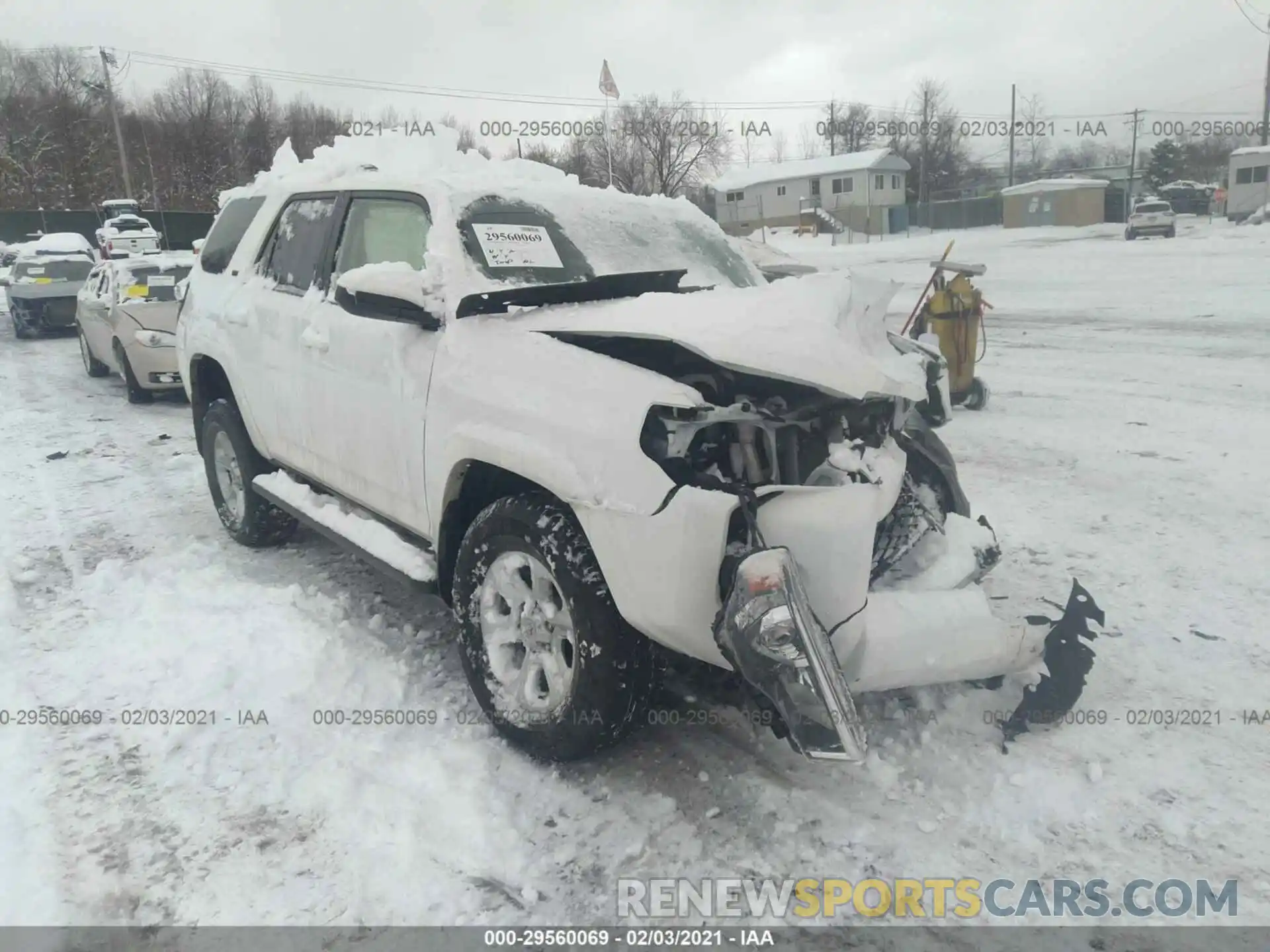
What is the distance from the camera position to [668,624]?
8.29ft

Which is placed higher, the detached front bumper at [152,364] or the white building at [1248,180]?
the white building at [1248,180]

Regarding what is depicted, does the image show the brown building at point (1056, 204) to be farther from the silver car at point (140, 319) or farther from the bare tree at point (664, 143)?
the silver car at point (140, 319)

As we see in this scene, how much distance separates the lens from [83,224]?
40.8 meters

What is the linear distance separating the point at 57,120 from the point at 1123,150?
93467 millimetres

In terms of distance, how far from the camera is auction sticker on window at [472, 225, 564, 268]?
3502 millimetres

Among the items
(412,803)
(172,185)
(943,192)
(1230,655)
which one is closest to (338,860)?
(412,803)

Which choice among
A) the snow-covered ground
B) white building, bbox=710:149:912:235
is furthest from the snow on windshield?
white building, bbox=710:149:912:235

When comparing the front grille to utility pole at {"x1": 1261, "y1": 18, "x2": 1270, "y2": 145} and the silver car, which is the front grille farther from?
utility pole at {"x1": 1261, "y1": 18, "x2": 1270, "y2": 145}

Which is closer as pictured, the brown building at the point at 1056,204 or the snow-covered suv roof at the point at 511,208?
the snow-covered suv roof at the point at 511,208

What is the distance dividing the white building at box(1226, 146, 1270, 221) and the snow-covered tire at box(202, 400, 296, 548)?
1678 inches

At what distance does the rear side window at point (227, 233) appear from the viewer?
518cm

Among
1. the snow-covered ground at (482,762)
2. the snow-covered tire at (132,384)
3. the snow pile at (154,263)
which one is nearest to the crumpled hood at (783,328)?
the snow-covered ground at (482,762)

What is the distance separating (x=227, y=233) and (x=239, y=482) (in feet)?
5.07

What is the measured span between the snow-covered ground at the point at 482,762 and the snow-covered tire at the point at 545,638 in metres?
0.21
